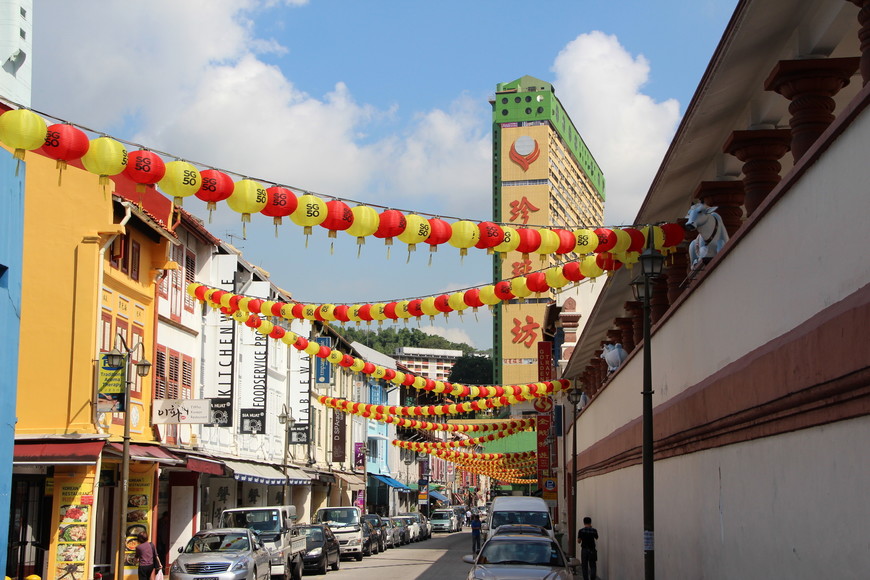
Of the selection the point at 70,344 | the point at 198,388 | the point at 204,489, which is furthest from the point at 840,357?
the point at 204,489

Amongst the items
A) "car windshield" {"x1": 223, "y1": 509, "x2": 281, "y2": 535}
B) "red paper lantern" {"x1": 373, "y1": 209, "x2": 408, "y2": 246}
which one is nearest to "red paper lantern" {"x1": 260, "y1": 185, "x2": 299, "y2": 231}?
"red paper lantern" {"x1": 373, "y1": 209, "x2": 408, "y2": 246}

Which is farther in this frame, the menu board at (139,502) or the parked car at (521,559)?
the menu board at (139,502)

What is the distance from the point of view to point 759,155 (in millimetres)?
12891

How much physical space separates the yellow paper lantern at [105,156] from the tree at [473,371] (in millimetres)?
158821

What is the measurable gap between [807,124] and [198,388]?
1083 inches

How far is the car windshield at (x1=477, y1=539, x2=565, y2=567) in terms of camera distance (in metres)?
16.6

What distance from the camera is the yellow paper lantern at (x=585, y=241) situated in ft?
54.6

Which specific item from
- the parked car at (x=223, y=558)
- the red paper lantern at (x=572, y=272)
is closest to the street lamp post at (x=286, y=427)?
the parked car at (x=223, y=558)

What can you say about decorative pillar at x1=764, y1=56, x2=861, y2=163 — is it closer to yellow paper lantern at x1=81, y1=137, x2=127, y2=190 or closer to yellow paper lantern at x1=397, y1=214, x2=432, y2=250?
yellow paper lantern at x1=397, y1=214, x2=432, y2=250

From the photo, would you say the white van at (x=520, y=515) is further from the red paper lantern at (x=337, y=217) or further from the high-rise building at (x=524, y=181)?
the high-rise building at (x=524, y=181)

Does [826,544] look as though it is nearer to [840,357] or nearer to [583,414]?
[840,357]

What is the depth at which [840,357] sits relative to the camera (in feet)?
24.7

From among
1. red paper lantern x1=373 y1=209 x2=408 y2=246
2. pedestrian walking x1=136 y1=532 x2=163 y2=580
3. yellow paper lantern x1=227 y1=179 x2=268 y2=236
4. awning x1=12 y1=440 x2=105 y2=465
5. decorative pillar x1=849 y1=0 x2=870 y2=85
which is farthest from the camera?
awning x1=12 y1=440 x2=105 y2=465

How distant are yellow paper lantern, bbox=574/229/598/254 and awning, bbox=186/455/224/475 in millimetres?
17011
